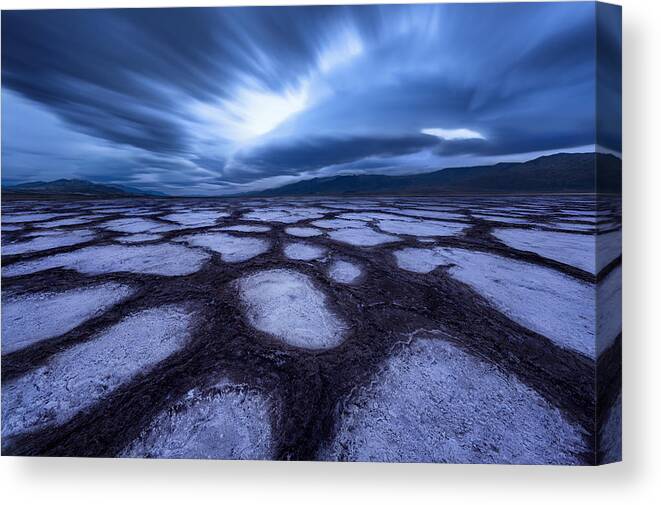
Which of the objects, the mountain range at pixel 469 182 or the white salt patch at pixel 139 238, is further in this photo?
the white salt patch at pixel 139 238

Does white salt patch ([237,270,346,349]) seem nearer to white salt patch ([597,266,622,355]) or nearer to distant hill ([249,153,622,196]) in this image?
white salt patch ([597,266,622,355])

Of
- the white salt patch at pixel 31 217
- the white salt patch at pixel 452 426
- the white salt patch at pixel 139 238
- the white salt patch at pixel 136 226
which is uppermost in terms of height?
the white salt patch at pixel 31 217

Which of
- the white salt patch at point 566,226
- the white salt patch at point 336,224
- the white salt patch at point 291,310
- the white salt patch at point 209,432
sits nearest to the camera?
the white salt patch at point 209,432

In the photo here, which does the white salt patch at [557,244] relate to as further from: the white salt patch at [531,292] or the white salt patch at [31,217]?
the white salt patch at [31,217]

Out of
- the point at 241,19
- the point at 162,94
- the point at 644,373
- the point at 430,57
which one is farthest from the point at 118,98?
the point at 644,373

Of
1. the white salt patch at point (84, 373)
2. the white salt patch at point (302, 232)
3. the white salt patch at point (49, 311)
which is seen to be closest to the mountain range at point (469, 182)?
the white salt patch at point (302, 232)
